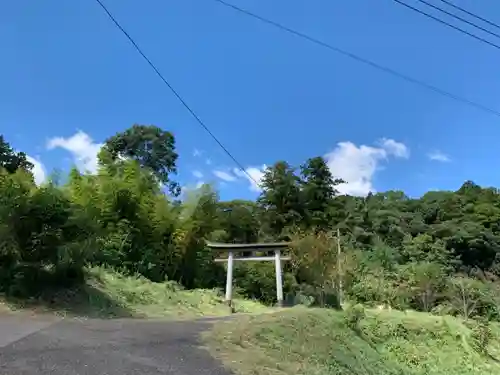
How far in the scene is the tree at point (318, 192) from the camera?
3362cm

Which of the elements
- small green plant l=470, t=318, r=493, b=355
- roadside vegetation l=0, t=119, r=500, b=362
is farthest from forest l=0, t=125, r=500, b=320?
small green plant l=470, t=318, r=493, b=355

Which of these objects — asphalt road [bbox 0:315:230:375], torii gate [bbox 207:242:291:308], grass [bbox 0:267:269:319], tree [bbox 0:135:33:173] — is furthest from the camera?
tree [bbox 0:135:33:173]

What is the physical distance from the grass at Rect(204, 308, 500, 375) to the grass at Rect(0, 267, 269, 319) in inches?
90.3

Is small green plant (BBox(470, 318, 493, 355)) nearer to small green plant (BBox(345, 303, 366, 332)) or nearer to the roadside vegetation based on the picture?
the roadside vegetation

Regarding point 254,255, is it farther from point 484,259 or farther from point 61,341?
point 484,259

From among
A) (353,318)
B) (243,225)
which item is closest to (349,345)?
(353,318)

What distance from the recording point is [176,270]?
14.7m

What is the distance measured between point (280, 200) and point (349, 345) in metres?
25.8

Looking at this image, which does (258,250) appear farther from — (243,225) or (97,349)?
(243,225)

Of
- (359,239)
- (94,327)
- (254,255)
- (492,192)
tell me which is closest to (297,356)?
(94,327)

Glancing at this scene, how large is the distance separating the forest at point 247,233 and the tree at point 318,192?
8cm

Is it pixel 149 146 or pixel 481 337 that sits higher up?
pixel 149 146

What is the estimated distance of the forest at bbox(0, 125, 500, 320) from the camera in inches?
322

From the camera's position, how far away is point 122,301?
9.44 m
